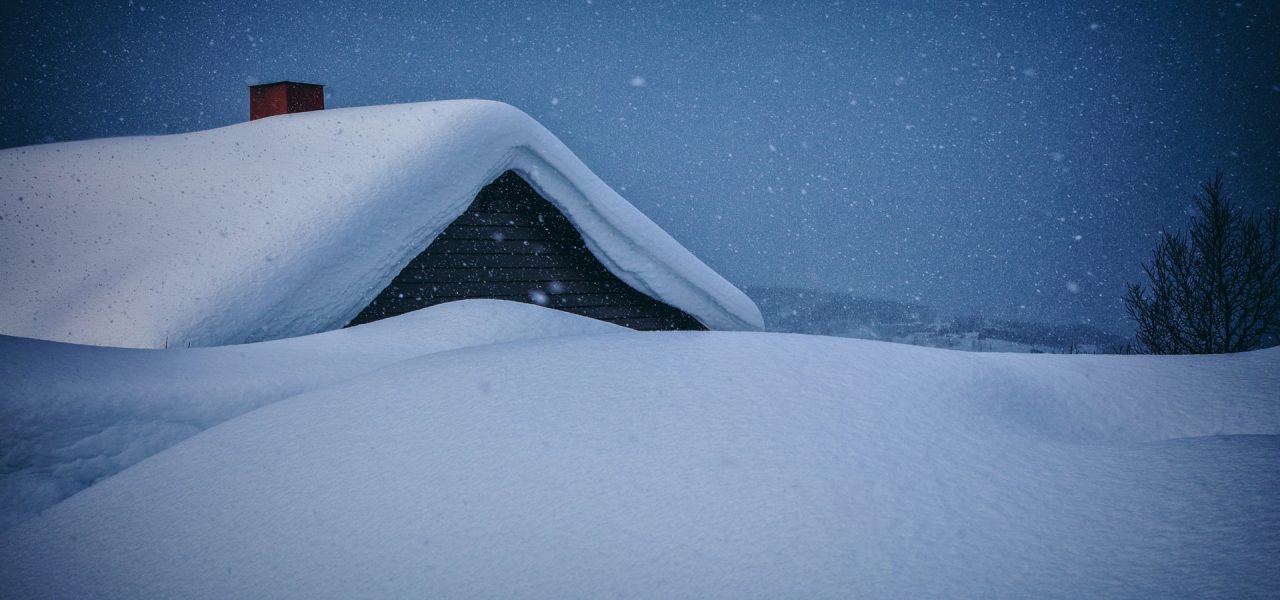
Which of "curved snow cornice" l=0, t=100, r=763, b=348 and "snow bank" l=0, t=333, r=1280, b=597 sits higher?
"curved snow cornice" l=0, t=100, r=763, b=348

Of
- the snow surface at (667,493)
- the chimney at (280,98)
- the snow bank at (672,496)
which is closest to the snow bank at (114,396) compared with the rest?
the snow surface at (667,493)

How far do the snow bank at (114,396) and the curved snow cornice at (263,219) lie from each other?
2.60ft

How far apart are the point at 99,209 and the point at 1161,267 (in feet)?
65.4

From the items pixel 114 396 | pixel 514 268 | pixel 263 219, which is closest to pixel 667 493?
pixel 114 396

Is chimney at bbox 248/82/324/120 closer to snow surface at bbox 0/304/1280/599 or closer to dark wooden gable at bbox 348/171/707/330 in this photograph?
→ dark wooden gable at bbox 348/171/707/330

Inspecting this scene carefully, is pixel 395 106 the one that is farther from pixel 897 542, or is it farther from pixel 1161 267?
pixel 1161 267

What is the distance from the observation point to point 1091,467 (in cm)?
288

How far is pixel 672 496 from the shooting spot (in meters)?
2.46

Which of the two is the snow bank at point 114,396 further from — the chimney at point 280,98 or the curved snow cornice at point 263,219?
the chimney at point 280,98

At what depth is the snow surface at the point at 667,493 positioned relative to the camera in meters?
2.08

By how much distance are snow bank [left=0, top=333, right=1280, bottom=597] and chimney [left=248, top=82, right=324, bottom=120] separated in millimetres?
7286

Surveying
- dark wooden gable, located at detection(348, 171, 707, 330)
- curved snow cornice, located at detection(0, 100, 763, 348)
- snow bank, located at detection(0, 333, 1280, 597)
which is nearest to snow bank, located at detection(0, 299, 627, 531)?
snow bank, located at detection(0, 333, 1280, 597)

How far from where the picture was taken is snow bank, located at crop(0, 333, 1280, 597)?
2.07 meters

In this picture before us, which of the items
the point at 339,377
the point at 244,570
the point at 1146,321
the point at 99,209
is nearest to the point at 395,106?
the point at 99,209
